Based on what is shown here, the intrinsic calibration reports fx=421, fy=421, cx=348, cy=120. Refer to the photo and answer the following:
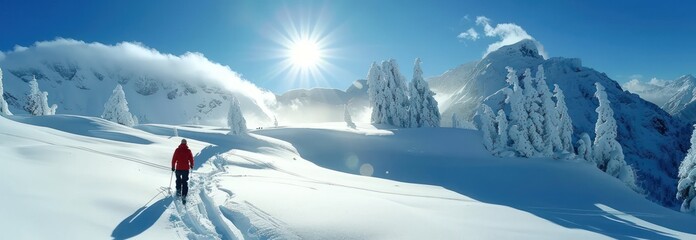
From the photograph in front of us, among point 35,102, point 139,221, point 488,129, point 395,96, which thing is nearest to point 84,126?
point 139,221

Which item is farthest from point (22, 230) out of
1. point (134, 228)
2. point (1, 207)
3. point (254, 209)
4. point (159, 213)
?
point (254, 209)

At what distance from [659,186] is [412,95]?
160m

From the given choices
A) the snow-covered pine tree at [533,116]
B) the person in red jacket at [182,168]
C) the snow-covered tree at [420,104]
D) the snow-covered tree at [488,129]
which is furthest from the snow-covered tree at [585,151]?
the person in red jacket at [182,168]

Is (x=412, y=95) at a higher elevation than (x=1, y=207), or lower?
higher

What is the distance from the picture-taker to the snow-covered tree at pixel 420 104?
57.4 m

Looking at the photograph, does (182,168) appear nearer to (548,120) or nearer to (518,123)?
(518,123)

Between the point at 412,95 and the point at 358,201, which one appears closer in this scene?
the point at 358,201

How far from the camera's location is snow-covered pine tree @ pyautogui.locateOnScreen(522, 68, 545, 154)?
120ft

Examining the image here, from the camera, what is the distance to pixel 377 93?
61.4 m

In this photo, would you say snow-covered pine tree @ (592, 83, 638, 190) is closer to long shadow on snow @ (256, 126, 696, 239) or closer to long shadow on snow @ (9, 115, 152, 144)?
long shadow on snow @ (256, 126, 696, 239)

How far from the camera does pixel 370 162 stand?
1438 inches

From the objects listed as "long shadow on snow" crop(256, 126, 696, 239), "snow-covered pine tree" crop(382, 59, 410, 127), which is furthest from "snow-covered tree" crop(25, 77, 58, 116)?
"snow-covered pine tree" crop(382, 59, 410, 127)

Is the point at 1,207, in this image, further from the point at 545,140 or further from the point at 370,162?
the point at 545,140

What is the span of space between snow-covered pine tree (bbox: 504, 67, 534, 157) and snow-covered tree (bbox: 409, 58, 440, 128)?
19245mm
